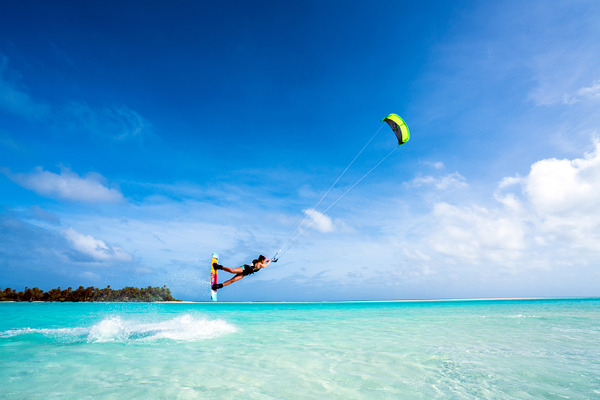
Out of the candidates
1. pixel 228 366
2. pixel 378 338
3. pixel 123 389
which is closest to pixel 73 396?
pixel 123 389

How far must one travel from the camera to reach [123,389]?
19.8ft

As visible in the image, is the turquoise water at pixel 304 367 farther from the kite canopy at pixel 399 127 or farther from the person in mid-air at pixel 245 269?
the kite canopy at pixel 399 127

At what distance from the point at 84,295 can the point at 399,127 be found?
13074 centimetres

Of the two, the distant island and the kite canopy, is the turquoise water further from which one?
the distant island

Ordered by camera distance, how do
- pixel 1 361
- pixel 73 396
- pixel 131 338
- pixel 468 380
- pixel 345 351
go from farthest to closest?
pixel 131 338 → pixel 345 351 → pixel 1 361 → pixel 468 380 → pixel 73 396

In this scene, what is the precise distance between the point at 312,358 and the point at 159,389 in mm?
4106

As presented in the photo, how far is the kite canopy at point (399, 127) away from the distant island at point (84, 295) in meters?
123

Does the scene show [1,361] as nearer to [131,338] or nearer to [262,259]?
[131,338]

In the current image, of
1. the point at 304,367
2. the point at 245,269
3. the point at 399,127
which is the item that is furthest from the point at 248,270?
the point at 399,127

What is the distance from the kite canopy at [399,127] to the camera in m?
12.9

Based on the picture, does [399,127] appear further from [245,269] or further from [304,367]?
[304,367]

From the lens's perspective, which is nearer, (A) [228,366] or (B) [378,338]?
(A) [228,366]

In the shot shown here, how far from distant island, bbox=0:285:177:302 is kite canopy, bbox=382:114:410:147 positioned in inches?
4861

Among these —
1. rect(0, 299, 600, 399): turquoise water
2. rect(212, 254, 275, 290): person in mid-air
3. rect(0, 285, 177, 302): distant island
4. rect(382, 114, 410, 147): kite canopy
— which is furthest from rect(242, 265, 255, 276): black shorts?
rect(0, 285, 177, 302): distant island
